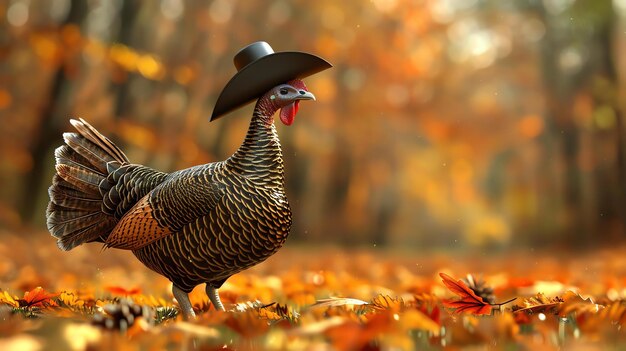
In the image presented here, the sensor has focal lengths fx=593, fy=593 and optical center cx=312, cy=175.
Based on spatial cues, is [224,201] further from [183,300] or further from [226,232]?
[183,300]

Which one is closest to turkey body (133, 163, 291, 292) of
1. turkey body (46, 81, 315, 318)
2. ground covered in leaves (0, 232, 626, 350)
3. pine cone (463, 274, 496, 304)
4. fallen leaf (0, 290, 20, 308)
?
turkey body (46, 81, 315, 318)

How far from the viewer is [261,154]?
2.64 meters

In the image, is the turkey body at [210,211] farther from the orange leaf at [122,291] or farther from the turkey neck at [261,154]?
the orange leaf at [122,291]

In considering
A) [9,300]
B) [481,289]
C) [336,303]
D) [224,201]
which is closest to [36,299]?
[9,300]

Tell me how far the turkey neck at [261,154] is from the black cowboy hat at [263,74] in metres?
0.08

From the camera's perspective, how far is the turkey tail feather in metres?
3.01

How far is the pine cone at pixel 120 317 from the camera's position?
1.98 meters

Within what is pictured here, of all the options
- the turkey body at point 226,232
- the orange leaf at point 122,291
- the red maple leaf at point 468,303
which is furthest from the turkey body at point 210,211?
the red maple leaf at point 468,303

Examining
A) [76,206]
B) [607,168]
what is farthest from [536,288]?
[607,168]

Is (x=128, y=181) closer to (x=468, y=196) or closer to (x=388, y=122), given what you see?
(x=388, y=122)

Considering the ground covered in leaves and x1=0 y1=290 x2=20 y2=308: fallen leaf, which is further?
x1=0 y1=290 x2=20 y2=308: fallen leaf

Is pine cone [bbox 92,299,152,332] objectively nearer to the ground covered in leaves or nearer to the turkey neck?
the ground covered in leaves

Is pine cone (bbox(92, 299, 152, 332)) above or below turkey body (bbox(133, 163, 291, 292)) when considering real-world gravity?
below

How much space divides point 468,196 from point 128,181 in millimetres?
17488
